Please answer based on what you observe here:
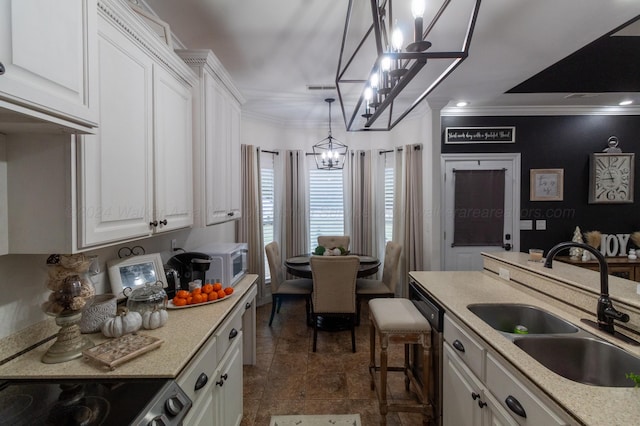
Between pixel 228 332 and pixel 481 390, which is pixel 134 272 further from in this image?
pixel 481 390

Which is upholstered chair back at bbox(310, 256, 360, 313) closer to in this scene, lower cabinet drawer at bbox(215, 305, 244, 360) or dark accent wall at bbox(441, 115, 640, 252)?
lower cabinet drawer at bbox(215, 305, 244, 360)

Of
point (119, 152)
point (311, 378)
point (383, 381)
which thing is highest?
point (119, 152)

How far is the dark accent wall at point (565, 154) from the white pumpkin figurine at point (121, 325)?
3903 mm

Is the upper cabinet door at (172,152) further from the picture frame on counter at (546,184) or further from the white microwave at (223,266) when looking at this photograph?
the picture frame on counter at (546,184)

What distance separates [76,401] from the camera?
0.95 meters

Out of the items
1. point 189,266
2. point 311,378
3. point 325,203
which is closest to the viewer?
point 189,266

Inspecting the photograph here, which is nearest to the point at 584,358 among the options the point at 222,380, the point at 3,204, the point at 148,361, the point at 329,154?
the point at 222,380

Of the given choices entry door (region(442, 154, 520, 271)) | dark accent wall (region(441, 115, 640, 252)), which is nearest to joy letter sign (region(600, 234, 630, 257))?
dark accent wall (region(441, 115, 640, 252))

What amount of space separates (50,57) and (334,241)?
3841 millimetres

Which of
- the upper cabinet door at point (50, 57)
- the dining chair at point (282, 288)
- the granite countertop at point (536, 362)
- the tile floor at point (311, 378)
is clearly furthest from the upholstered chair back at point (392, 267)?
the upper cabinet door at point (50, 57)

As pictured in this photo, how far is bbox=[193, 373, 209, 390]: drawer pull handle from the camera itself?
4.09 ft

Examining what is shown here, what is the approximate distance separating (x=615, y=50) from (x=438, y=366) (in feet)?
12.3

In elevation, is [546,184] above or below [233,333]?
above

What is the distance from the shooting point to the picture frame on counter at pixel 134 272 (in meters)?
1.63
